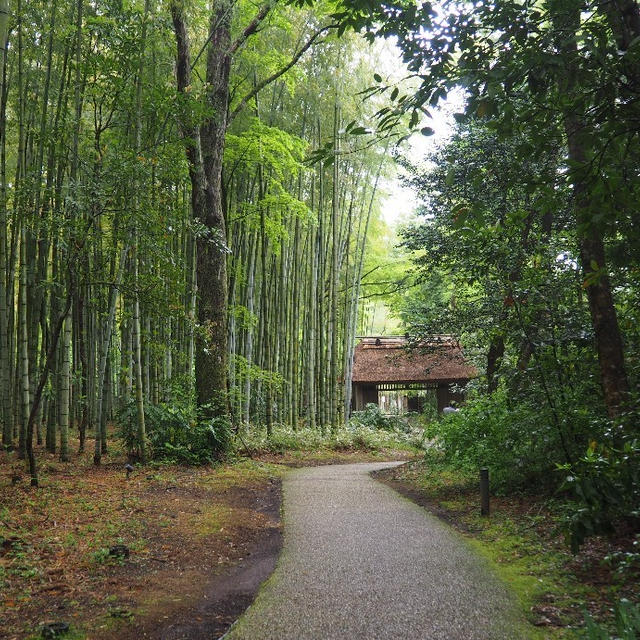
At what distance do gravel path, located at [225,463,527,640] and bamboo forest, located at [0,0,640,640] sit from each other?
3 centimetres

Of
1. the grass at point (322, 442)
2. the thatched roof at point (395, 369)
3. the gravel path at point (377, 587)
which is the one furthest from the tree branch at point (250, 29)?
the thatched roof at point (395, 369)

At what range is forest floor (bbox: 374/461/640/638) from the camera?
2.70 m

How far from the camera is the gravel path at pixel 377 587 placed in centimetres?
257

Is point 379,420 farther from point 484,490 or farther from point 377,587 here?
point 377,587

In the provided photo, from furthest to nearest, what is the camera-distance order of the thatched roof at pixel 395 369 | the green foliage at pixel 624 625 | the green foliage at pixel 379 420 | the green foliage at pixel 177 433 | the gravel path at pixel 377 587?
1. the thatched roof at pixel 395 369
2. the green foliage at pixel 379 420
3. the green foliage at pixel 177 433
4. the gravel path at pixel 377 587
5. the green foliage at pixel 624 625

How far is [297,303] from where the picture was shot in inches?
454

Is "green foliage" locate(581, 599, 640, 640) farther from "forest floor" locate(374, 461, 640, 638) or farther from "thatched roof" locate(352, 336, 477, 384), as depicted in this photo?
"thatched roof" locate(352, 336, 477, 384)

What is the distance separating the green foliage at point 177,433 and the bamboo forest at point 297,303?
38 millimetres

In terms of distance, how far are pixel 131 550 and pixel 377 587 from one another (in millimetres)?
1639

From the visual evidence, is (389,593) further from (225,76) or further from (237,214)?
(237,214)

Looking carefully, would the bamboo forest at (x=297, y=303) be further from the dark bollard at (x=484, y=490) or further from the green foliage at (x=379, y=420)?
the green foliage at (x=379, y=420)

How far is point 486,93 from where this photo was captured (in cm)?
233

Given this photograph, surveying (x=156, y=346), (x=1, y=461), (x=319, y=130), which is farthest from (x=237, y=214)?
(x=1, y=461)

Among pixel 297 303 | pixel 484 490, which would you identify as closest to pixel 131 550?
pixel 484 490
